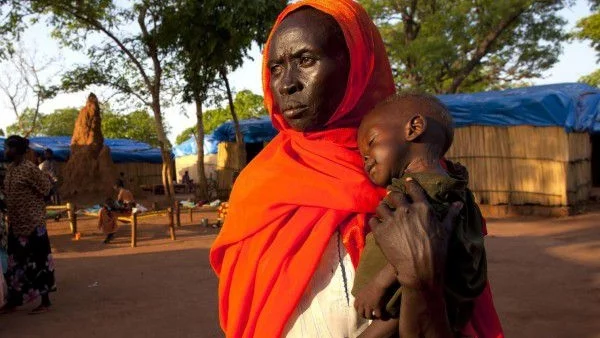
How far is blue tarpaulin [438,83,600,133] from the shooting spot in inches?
481

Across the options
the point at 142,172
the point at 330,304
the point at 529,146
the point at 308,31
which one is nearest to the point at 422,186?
the point at 330,304

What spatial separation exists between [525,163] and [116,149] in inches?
714

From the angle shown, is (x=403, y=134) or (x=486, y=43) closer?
(x=403, y=134)

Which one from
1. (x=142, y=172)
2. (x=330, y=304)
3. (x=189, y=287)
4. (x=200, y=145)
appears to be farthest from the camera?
(x=142, y=172)

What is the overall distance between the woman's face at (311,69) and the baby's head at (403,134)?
0.50 ft

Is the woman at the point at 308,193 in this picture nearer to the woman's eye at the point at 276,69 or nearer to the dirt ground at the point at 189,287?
the woman's eye at the point at 276,69

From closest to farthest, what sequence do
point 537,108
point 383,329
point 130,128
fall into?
point 383,329
point 537,108
point 130,128

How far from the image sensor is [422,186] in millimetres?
1153

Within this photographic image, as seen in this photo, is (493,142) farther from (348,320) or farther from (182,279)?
(348,320)

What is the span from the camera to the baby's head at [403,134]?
4.03 ft

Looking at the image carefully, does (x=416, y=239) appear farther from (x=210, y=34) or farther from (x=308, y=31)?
(x=210, y=34)

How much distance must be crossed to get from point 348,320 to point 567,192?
12.4 meters

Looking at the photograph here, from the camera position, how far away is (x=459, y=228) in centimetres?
112

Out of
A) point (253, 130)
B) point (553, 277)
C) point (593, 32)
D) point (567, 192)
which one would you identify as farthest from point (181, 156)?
point (553, 277)
